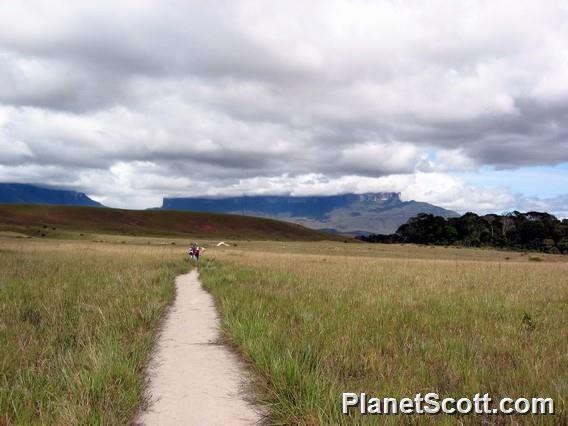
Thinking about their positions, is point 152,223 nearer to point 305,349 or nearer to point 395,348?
point 395,348

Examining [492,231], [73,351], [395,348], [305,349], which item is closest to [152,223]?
[492,231]

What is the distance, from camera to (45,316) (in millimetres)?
9484

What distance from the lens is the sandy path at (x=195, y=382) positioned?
4.91 m

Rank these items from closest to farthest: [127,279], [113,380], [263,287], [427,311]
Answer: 1. [113,380]
2. [427,311]
3. [263,287]
4. [127,279]

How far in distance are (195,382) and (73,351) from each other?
2413 millimetres

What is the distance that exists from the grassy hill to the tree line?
131 feet

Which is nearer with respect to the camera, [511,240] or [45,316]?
[45,316]

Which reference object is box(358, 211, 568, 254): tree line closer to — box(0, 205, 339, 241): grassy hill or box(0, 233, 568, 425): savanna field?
box(0, 205, 339, 241): grassy hill

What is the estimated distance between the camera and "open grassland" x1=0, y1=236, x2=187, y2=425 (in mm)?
4789

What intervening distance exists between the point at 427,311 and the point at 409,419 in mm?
6407

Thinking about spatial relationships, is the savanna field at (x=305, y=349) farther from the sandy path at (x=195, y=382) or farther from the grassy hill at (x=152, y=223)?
the grassy hill at (x=152, y=223)

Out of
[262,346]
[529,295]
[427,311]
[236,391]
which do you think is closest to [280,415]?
[236,391]

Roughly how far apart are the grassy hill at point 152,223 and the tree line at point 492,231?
39.9 m

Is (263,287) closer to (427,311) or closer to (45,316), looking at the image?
(427,311)
